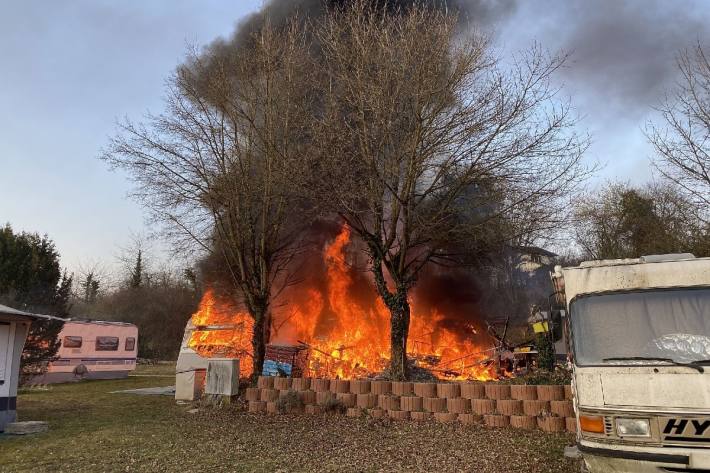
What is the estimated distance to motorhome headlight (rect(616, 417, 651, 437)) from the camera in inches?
179

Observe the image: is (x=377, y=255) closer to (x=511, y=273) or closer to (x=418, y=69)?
(x=418, y=69)

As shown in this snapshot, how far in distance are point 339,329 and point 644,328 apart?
12128 mm

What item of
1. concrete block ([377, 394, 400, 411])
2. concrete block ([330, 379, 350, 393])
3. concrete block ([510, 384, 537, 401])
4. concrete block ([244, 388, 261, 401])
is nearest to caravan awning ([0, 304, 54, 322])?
concrete block ([244, 388, 261, 401])

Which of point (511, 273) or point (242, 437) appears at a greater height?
point (511, 273)

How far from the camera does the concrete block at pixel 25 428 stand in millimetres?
10516

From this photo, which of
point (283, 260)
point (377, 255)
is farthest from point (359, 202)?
point (283, 260)

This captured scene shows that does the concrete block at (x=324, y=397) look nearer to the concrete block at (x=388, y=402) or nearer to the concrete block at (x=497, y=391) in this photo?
the concrete block at (x=388, y=402)

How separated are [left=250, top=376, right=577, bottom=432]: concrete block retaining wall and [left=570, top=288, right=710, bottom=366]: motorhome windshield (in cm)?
416

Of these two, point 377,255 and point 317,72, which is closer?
point 377,255

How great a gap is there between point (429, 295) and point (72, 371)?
17649mm

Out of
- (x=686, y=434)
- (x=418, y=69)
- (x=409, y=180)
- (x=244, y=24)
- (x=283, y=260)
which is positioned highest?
(x=244, y=24)

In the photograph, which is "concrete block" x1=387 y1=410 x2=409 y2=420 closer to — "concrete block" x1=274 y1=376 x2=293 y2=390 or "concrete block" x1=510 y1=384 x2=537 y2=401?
"concrete block" x1=510 y1=384 x2=537 y2=401

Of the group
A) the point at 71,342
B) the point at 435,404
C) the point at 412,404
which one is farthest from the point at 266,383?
the point at 71,342

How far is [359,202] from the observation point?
12773 millimetres
